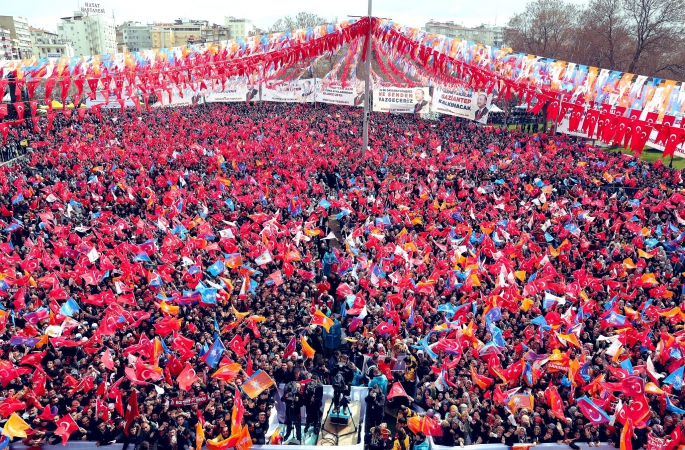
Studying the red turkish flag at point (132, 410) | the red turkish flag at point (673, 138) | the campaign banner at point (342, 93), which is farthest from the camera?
the campaign banner at point (342, 93)

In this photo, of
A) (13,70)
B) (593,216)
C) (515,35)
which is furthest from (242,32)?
(593,216)

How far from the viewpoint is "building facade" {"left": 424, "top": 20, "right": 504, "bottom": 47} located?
143625 mm

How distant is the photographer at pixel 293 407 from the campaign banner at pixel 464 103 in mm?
24626

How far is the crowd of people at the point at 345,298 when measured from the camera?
7.96 meters

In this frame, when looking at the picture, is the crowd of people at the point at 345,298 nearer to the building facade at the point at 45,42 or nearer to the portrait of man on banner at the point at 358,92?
the portrait of man on banner at the point at 358,92

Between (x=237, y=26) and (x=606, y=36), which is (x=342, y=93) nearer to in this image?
(x=606, y=36)

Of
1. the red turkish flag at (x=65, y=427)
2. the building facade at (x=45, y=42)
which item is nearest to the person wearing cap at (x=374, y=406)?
the red turkish flag at (x=65, y=427)

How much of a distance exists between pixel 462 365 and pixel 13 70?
2106 cm

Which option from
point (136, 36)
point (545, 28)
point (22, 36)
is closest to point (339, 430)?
point (545, 28)

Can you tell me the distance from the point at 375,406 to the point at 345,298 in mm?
3461

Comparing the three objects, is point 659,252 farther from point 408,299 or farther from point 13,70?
point 13,70

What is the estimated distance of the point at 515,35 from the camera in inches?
1999

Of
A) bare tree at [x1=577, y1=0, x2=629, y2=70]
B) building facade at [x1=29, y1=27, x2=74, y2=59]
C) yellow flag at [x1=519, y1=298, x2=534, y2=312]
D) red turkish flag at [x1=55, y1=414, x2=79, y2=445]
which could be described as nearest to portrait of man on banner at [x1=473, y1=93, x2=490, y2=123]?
bare tree at [x1=577, y1=0, x2=629, y2=70]

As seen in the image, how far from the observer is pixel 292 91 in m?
37.8
